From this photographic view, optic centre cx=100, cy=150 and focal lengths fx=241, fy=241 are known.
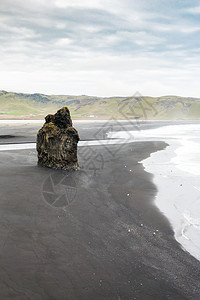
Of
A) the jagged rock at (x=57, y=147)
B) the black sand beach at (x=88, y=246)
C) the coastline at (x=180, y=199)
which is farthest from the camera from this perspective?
the jagged rock at (x=57, y=147)

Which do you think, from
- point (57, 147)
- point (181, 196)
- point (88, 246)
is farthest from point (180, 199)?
point (57, 147)

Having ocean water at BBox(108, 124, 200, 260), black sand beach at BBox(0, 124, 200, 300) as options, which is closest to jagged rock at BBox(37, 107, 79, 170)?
black sand beach at BBox(0, 124, 200, 300)

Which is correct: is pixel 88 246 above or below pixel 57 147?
below

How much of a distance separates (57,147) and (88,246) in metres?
10.9

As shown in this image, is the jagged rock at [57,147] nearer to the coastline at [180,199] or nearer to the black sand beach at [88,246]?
the black sand beach at [88,246]

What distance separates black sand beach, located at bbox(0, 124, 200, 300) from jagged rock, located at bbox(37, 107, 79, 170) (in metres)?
3.79

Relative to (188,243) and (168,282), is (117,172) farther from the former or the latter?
(168,282)

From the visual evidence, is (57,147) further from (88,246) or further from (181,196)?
(88,246)

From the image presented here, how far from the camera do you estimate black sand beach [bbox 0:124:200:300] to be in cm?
588

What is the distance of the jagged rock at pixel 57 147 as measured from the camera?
17578 mm

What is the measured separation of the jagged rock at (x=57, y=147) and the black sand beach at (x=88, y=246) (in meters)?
3.79

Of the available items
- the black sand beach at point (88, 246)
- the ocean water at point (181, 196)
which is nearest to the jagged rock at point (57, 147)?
the black sand beach at point (88, 246)

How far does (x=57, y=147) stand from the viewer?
1772 centimetres

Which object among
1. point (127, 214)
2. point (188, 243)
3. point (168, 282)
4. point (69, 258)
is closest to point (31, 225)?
point (69, 258)
